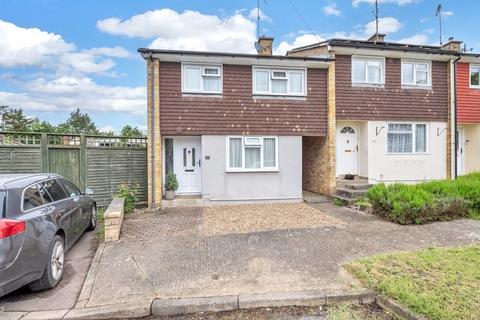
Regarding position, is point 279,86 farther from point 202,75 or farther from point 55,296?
point 55,296

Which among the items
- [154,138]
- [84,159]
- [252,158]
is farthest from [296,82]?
[84,159]

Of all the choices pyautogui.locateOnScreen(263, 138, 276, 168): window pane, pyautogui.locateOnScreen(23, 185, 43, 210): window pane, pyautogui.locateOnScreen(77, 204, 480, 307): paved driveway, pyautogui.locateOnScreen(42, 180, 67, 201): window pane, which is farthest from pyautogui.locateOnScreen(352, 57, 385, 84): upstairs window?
pyautogui.locateOnScreen(23, 185, 43, 210): window pane

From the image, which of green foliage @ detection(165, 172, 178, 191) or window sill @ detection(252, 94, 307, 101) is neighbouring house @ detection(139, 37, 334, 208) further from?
green foliage @ detection(165, 172, 178, 191)

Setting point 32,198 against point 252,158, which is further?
point 252,158

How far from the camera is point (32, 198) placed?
400 cm

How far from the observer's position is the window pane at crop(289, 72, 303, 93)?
10.3 metres

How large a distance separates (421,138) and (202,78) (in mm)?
9101

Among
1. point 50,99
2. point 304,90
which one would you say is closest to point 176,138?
point 304,90

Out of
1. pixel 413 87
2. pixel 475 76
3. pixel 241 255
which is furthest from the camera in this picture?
pixel 475 76

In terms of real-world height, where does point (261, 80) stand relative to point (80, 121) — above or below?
below

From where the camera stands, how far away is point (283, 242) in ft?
18.2

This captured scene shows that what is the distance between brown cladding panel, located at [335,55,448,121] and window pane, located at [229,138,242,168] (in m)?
4.01

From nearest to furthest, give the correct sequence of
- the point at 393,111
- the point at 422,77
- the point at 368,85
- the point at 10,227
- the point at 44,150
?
1. the point at 10,227
2. the point at 44,150
3. the point at 368,85
4. the point at 393,111
5. the point at 422,77

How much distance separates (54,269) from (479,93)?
1574 centimetres
